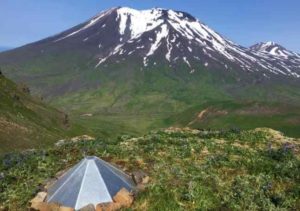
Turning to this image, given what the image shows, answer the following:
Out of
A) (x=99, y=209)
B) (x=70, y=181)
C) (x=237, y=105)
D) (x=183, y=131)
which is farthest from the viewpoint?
(x=237, y=105)

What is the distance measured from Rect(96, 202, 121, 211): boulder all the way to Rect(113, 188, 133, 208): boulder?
22 centimetres

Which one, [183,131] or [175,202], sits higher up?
[183,131]

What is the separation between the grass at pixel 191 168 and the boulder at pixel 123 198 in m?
0.28

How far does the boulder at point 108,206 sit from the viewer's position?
59.8 ft

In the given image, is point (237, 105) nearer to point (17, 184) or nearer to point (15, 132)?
point (15, 132)

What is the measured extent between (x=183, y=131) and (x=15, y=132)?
45719mm

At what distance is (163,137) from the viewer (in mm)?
29844

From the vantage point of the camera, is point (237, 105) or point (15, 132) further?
point (237, 105)

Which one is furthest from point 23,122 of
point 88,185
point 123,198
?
point 123,198

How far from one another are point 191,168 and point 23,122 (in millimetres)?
64694

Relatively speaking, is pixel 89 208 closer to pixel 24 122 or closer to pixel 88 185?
pixel 88 185

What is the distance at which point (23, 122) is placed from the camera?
8319cm

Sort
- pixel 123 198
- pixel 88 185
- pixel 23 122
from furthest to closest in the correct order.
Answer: pixel 23 122 → pixel 88 185 → pixel 123 198

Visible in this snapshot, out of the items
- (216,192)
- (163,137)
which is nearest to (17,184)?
(216,192)
